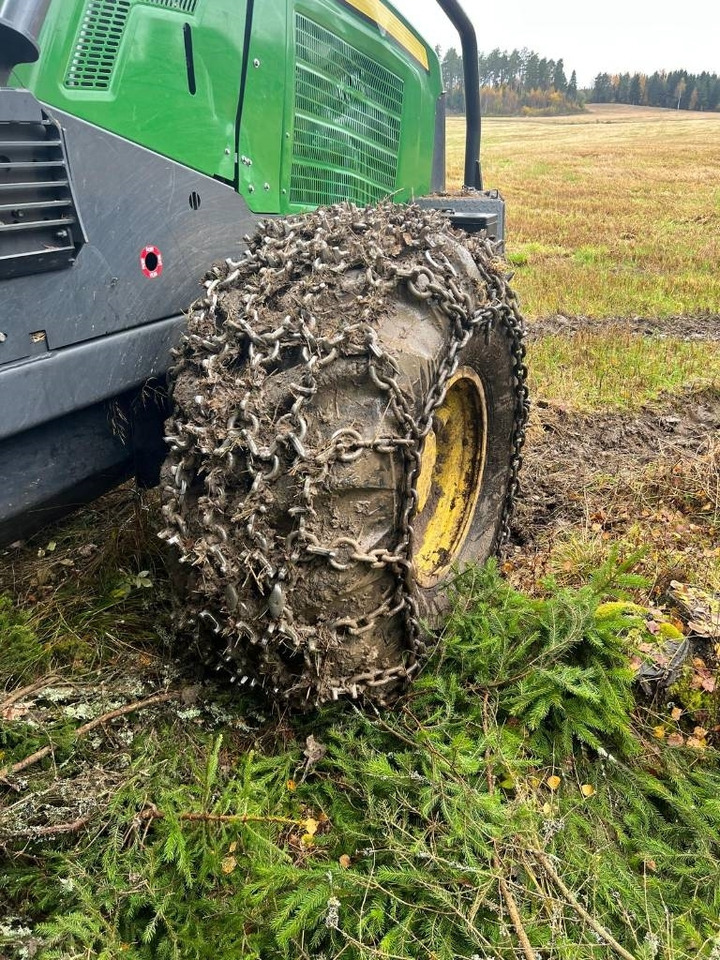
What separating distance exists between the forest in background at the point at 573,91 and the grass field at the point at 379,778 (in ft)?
257

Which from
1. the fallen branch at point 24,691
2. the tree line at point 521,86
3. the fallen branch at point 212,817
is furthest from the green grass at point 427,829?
the tree line at point 521,86

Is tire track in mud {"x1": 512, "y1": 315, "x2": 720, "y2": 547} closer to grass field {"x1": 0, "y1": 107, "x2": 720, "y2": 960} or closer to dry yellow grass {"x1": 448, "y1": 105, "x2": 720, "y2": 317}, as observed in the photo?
grass field {"x1": 0, "y1": 107, "x2": 720, "y2": 960}

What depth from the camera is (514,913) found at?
5.43ft

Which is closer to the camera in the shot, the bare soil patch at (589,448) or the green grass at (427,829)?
the green grass at (427,829)

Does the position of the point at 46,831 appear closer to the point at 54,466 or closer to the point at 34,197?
the point at 54,466

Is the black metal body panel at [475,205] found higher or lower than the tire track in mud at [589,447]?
higher

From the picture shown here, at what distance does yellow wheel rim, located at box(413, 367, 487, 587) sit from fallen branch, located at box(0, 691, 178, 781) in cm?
92

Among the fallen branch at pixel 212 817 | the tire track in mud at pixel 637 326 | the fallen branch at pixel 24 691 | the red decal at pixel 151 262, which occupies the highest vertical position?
A: the red decal at pixel 151 262

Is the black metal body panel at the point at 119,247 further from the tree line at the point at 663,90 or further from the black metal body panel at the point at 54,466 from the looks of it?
the tree line at the point at 663,90

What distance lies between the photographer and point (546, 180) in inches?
856

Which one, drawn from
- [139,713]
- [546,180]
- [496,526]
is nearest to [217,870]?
[139,713]

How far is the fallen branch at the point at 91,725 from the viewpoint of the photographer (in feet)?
6.18

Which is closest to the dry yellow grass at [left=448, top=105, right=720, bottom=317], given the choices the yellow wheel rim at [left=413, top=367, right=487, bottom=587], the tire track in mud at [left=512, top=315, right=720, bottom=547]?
the tire track in mud at [left=512, top=315, right=720, bottom=547]

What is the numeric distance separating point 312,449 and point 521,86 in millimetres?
112805
